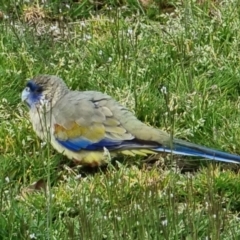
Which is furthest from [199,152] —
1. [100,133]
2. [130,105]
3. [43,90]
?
[43,90]

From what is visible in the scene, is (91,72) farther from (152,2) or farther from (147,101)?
(152,2)

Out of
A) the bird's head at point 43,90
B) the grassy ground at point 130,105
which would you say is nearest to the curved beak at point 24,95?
the bird's head at point 43,90

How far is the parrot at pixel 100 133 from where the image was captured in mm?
5875

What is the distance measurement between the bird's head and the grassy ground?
14 cm

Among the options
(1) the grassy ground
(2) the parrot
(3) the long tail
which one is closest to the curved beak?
(1) the grassy ground

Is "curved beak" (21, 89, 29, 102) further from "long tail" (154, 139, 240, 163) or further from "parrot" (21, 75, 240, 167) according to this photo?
"long tail" (154, 139, 240, 163)

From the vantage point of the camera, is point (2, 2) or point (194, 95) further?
point (2, 2)

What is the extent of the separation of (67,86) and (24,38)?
73 cm

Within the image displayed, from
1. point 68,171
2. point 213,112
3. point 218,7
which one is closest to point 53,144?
point 68,171

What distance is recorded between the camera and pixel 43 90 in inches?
257

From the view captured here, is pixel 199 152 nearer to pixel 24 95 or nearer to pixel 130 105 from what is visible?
pixel 130 105

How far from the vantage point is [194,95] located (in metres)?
6.55

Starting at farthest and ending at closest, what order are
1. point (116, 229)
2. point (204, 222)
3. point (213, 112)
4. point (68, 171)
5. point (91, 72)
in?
point (91, 72) → point (213, 112) → point (68, 171) → point (204, 222) → point (116, 229)

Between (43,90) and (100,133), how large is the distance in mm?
728
